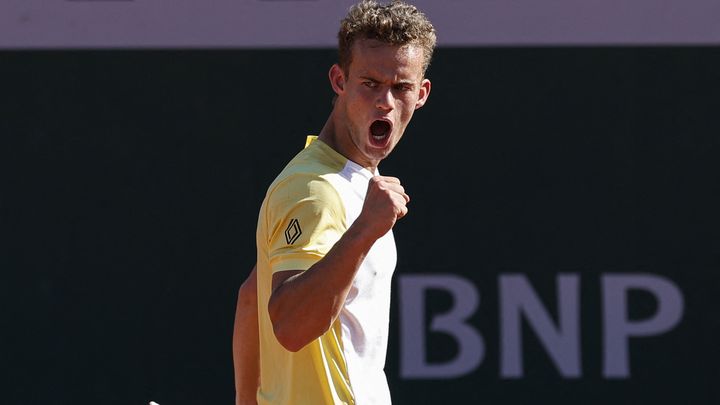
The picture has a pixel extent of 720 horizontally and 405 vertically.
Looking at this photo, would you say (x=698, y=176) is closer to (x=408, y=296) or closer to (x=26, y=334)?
(x=408, y=296)

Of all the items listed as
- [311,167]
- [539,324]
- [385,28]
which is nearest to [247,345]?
[311,167]

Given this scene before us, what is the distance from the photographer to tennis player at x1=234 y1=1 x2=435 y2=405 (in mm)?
2160

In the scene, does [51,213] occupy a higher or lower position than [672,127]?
lower

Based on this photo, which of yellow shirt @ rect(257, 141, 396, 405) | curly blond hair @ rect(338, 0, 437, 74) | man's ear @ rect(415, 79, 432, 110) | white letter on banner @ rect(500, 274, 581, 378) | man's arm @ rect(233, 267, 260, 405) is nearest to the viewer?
yellow shirt @ rect(257, 141, 396, 405)

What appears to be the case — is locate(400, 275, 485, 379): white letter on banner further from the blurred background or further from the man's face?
the man's face

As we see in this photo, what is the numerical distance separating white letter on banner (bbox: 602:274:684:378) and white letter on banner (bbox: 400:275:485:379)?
46cm

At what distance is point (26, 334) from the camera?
4.75 metres

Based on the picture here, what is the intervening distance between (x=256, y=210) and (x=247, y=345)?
2.02 m

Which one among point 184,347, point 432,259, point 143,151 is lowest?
point 184,347

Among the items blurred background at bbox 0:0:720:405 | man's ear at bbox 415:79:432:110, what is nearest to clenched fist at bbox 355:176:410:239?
man's ear at bbox 415:79:432:110

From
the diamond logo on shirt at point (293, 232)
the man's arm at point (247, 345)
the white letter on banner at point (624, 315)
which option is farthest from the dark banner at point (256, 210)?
the diamond logo on shirt at point (293, 232)

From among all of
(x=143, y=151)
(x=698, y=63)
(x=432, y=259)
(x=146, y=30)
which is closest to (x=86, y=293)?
(x=143, y=151)

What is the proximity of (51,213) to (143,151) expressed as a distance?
40 centimetres

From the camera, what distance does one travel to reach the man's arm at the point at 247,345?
109 inches
